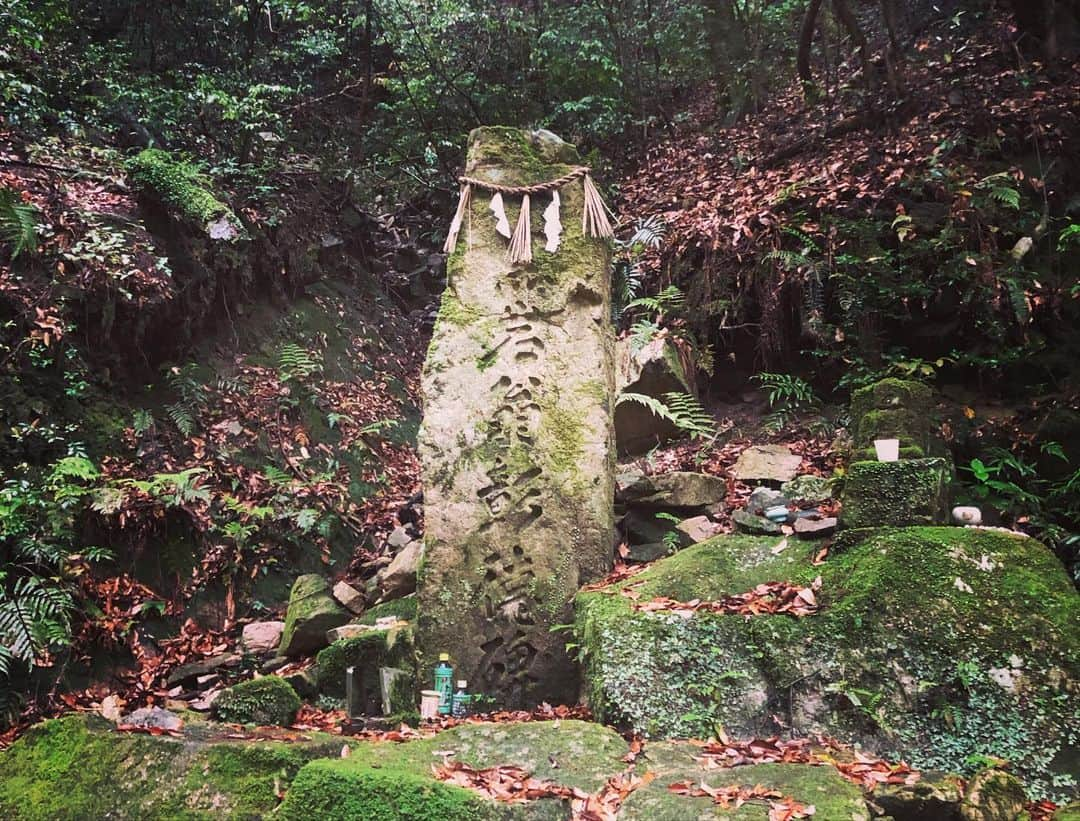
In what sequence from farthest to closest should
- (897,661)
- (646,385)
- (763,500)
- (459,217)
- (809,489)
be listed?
(646,385) → (809,489) → (763,500) → (459,217) → (897,661)

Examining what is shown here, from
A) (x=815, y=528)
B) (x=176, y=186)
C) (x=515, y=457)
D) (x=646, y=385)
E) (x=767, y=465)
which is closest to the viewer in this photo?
(x=815, y=528)

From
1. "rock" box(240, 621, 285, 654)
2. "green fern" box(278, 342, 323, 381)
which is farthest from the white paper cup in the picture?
"green fern" box(278, 342, 323, 381)

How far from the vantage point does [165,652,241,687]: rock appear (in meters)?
5.40

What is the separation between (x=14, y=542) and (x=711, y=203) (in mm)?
7666

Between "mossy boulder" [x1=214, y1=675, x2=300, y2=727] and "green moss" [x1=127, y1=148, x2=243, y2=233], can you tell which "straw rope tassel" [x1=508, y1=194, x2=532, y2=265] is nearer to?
"mossy boulder" [x1=214, y1=675, x2=300, y2=727]

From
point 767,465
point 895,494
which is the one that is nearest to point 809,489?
point 767,465

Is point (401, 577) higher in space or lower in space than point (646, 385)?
lower

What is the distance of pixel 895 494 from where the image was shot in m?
4.16

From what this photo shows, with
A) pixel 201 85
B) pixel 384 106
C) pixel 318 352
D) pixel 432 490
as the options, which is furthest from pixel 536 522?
pixel 384 106

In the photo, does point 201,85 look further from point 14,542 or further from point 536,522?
point 536,522

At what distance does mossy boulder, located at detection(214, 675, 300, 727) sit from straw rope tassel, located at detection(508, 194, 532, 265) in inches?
118

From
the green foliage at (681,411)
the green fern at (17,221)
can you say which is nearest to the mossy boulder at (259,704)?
the green fern at (17,221)

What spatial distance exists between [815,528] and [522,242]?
8.64 ft

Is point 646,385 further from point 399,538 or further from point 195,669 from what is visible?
point 195,669
